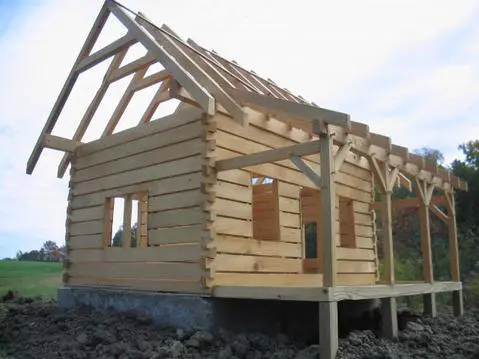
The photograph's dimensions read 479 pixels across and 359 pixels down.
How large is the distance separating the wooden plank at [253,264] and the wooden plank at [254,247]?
70mm

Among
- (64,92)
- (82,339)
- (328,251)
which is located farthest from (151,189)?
(328,251)

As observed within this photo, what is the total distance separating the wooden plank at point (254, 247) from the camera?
25.6 feet

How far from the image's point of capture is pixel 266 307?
27.0ft

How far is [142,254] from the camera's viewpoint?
28.6 feet

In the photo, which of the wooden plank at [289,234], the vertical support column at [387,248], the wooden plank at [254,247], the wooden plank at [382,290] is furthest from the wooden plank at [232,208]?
the wooden plank at [382,290]

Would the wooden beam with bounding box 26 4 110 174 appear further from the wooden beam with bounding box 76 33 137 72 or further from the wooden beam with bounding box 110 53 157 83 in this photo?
the wooden beam with bounding box 110 53 157 83

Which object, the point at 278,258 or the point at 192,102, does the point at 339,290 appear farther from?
the point at 192,102

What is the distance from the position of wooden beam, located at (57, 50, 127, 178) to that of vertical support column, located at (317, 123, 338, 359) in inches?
207

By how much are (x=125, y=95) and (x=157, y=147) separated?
2129mm

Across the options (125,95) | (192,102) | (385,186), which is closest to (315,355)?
(385,186)

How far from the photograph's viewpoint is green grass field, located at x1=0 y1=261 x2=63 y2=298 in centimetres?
1287

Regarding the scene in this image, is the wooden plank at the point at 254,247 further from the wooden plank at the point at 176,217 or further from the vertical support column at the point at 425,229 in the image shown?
the vertical support column at the point at 425,229

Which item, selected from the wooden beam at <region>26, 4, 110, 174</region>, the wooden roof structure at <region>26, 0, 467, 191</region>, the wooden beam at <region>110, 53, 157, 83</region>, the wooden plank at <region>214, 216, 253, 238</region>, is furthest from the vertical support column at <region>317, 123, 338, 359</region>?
the wooden beam at <region>26, 4, 110, 174</region>

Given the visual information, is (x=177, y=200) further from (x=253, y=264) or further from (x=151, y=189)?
(x=253, y=264)
